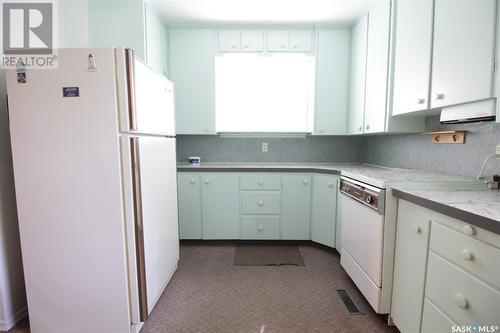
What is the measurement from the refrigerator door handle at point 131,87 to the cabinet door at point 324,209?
188 cm

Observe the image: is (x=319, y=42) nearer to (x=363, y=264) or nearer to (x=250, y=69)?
(x=250, y=69)

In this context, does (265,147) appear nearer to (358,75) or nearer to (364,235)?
(358,75)

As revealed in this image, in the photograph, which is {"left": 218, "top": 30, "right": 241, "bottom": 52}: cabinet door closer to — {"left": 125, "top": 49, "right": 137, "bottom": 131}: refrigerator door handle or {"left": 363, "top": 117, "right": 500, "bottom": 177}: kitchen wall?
{"left": 125, "top": 49, "right": 137, "bottom": 131}: refrigerator door handle

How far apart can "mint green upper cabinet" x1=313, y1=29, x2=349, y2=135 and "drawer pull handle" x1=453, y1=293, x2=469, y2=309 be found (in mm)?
2035

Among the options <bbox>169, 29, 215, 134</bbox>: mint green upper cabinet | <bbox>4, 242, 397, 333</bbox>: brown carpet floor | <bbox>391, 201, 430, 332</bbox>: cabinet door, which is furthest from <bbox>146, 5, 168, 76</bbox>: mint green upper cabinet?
Result: <bbox>391, 201, 430, 332</bbox>: cabinet door

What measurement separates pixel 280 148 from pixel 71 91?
2.26 m

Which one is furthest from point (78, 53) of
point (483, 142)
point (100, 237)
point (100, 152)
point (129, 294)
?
point (483, 142)

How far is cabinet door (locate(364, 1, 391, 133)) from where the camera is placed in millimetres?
2066

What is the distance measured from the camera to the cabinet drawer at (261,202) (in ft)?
8.92

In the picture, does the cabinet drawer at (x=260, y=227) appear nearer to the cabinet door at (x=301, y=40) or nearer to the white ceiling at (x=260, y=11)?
the cabinet door at (x=301, y=40)

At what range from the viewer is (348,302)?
182 cm

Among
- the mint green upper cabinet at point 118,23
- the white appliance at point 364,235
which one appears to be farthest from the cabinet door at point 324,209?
the mint green upper cabinet at point 118,23

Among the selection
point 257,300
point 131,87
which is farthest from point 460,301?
point 131,87

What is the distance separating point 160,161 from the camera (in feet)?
5.84
